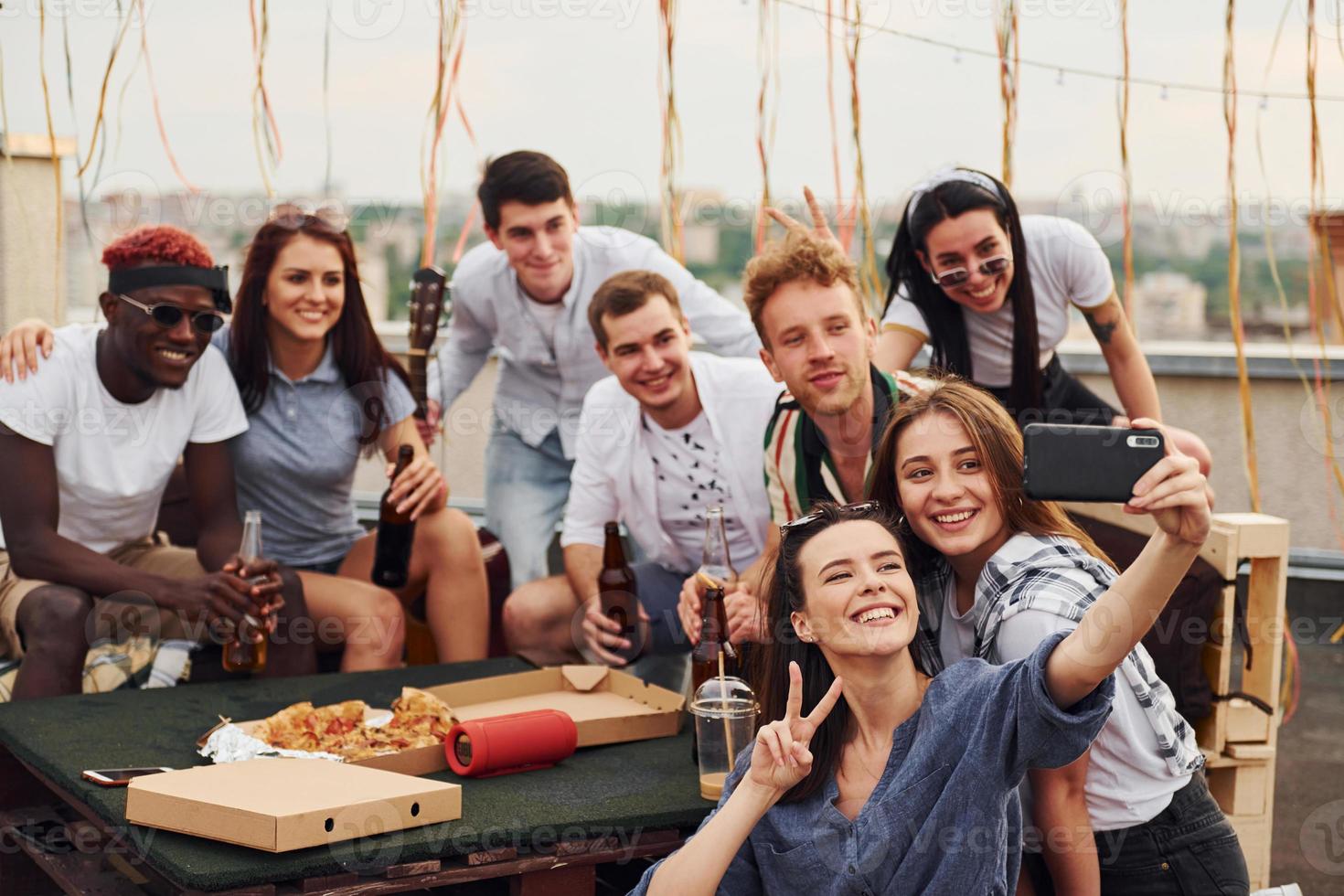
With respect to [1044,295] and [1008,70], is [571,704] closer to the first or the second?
[1044,295]

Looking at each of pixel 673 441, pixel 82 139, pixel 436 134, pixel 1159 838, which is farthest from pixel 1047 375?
pixel 82 139

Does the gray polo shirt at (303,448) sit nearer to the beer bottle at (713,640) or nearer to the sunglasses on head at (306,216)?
the sunglasses on head at (306,216)

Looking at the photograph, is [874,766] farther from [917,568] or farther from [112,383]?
[112,383]

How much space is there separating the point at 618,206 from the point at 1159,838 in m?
2.80

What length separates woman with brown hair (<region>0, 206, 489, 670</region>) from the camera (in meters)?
3.28

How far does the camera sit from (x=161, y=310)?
300 cm

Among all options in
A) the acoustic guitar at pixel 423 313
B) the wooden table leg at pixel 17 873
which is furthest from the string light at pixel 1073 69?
the wooden table leg at pixel 17 873

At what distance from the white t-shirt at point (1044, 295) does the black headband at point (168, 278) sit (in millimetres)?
1559

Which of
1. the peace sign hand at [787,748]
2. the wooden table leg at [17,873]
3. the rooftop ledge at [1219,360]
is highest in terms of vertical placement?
the rooftop ledge at [1219,360]

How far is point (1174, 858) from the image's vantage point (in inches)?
74.5

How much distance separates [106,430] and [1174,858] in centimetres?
246

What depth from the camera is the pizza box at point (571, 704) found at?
7.35 ft

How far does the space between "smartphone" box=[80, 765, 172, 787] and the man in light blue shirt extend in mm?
1652

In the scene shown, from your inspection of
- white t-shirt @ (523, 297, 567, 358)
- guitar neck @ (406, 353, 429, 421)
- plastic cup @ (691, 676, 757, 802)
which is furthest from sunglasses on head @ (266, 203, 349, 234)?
plastic cup @ (691, 676, 757, 802)
